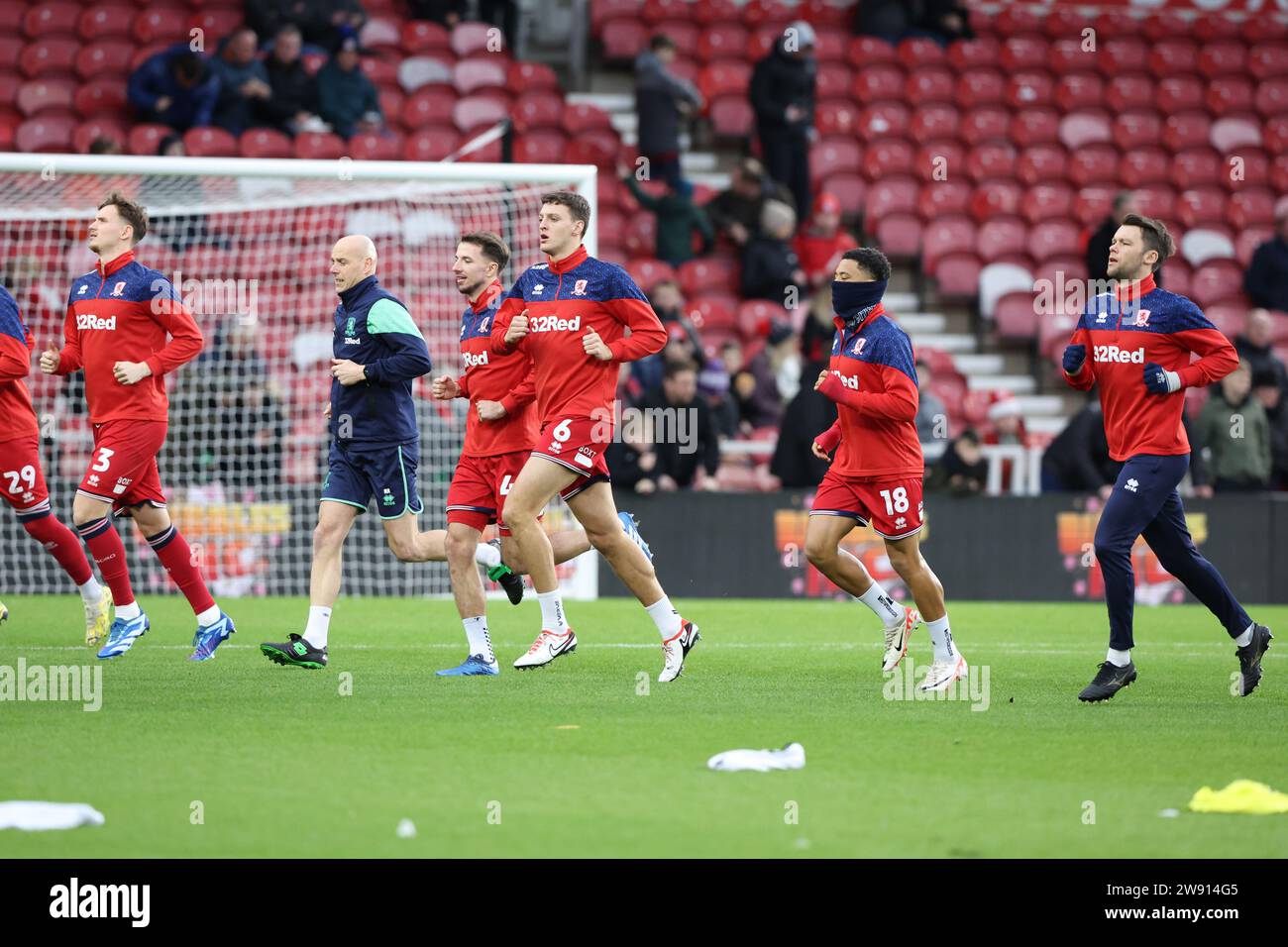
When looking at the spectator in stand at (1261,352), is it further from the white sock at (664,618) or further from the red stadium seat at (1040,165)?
the white sock at (664,618)

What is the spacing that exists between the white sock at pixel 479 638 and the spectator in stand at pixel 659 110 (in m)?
10.6

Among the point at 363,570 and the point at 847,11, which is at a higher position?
the point at 847,11

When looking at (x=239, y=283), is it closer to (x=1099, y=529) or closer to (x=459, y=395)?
(x=459, y=395)

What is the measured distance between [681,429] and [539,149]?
5.24 meters

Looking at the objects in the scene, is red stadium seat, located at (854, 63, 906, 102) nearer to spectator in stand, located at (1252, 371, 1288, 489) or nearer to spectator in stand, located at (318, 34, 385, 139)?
spectator in stand, located at (318, 34, 385, 139)

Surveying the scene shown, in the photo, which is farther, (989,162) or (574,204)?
(989,162)

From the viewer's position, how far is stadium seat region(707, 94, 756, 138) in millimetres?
21031

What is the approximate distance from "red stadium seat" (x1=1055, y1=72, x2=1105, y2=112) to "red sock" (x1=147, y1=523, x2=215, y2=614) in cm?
1577

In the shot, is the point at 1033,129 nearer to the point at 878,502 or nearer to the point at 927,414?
the point at 927,414

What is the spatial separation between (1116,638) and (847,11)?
53.3 feet

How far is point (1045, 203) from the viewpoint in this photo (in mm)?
21062

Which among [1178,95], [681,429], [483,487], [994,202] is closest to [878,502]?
[483,487]
